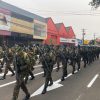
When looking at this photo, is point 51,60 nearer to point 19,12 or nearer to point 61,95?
point 61,95

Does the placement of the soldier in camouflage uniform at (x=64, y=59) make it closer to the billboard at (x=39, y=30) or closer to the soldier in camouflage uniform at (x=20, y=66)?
the soldier in camouflage uniform at (x=20, y=66)

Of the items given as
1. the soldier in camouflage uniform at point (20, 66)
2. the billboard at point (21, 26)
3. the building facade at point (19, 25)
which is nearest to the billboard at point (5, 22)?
the building facade at point (19, 25)

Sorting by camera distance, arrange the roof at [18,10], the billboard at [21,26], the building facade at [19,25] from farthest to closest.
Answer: the billboard at [21,26] < the roof at [18,10] < the building facade at [19,25]

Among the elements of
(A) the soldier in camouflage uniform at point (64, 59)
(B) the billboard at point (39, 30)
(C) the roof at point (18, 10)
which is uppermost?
(C) the roof at point (18, 10)

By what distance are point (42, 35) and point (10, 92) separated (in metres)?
46.5

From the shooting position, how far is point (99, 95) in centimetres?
1069

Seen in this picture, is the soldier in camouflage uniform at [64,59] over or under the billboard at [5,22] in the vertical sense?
under

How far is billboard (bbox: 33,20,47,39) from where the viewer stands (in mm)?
53459

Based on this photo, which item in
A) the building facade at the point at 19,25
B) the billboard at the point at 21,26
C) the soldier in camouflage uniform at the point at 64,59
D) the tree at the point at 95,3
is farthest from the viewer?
the billboard at the point at 21,26

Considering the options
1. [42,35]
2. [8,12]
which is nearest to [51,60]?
[8,12]

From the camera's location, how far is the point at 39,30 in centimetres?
5531

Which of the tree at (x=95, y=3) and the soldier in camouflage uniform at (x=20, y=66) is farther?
the tree at (x=95, y=3)

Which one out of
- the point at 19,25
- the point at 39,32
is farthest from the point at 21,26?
the point at 39,32

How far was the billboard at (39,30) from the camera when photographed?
5346cm
